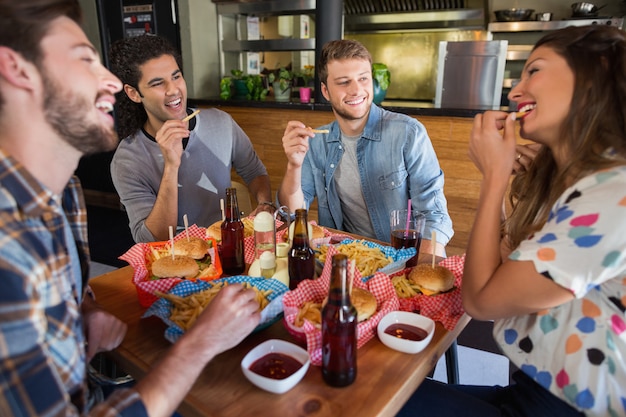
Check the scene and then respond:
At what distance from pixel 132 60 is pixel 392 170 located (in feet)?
4.28

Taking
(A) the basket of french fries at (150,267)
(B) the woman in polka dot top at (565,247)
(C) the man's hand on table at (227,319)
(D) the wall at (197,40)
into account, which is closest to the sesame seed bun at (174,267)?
(A) the basket of french fries at (150,267)

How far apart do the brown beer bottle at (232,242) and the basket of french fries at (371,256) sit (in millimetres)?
263

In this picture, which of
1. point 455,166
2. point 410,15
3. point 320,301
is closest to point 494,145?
point 320,301

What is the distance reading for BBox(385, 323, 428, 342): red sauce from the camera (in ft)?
3.67

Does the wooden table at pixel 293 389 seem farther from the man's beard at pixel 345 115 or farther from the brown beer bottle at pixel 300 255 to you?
the man's beard at pixel 345 115

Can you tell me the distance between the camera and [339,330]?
37.2 inches

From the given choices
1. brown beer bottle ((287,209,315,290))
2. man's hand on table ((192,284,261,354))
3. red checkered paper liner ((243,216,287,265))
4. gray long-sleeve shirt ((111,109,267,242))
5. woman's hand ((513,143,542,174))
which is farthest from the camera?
gray long-sleeve shirt ((111,109,267,242))

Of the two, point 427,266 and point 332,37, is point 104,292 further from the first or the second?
point 332,37

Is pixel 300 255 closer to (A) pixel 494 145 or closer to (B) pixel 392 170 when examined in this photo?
(A) pixel 494 145

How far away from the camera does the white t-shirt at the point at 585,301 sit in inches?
36.2

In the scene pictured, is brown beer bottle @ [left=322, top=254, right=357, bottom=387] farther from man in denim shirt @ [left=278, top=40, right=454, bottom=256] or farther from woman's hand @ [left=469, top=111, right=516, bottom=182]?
man in denim shirt @ [left=278, top=40, right=454, bottom=256]

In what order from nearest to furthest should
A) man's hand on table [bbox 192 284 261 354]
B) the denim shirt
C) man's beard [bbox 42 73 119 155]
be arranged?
man's beard [bbox 42 73 119 155] < man's hand on table [bbox 192 284 261 354] < the denim shirt

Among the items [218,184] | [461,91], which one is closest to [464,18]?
[461,91]

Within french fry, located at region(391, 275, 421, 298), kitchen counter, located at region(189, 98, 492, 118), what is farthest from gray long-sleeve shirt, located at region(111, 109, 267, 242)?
kitchen counter, located at region(189, 98, 492, 118)
